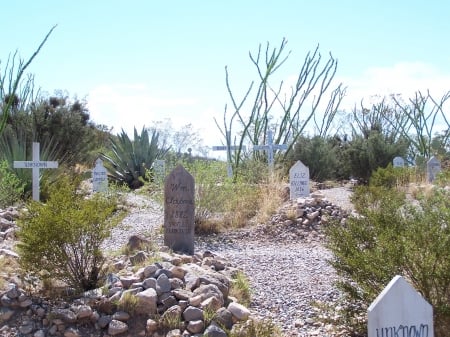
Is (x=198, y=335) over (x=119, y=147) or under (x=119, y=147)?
under

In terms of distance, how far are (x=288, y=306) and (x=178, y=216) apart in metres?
2.19

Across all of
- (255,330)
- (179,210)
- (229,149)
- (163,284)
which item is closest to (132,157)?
(229,149)

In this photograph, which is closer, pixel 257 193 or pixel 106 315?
pixel 106 315

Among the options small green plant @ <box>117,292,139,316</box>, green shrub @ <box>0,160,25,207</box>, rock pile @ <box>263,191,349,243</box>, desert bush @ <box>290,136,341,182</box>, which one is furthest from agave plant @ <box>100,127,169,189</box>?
small green plant @ <box>117,292,139,316</box>

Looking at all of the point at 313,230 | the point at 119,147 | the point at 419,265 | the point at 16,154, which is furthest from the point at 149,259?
the point at 119,147

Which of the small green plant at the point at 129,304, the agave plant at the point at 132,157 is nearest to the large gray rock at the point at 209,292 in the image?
the small green plant at the point at 129,304

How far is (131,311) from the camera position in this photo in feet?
16.1

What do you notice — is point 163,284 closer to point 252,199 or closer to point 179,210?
point 179,210

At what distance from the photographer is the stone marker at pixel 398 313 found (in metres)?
3.11

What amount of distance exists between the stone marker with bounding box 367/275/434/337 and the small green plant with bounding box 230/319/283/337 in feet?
5.21

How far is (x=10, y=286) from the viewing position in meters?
5.16

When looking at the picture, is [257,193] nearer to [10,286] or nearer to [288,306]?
[288,306]

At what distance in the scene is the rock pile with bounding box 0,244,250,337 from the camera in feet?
15.7

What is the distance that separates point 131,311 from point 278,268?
242cm
